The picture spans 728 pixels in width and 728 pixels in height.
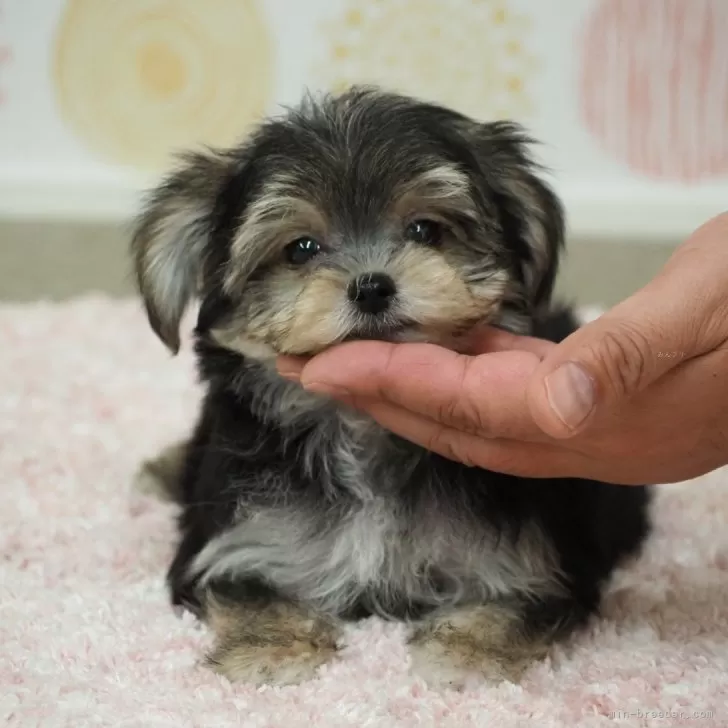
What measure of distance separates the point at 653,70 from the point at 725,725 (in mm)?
2831

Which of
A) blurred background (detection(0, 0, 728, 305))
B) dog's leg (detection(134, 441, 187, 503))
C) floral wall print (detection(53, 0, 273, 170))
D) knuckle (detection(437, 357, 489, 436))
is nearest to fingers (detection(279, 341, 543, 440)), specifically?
knuckle (detection(437, 357, 489, 436))

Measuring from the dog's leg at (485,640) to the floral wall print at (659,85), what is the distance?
2.49 m

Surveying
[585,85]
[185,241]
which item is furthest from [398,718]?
[585,85]

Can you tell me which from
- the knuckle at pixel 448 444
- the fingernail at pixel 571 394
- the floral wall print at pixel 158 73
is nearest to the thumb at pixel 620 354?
the fingernail at pixel 571 394

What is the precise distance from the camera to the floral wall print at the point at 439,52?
12.0 ft

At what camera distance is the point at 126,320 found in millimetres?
3600

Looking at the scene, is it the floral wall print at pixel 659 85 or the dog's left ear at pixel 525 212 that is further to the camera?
the floral wall print at pixel 659 85

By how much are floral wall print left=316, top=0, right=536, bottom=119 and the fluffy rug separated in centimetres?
186

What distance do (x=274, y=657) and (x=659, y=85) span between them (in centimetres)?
287

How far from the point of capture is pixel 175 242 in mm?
1826

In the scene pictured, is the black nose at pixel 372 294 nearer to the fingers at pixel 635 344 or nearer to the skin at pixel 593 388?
the skin at pixel 593 388

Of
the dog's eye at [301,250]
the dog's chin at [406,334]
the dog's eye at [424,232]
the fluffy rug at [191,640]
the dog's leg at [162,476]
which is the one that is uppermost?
the dog's eye at [424,232]

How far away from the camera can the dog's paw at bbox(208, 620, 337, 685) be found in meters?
1.55

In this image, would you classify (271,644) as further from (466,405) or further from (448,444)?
(466,405)
